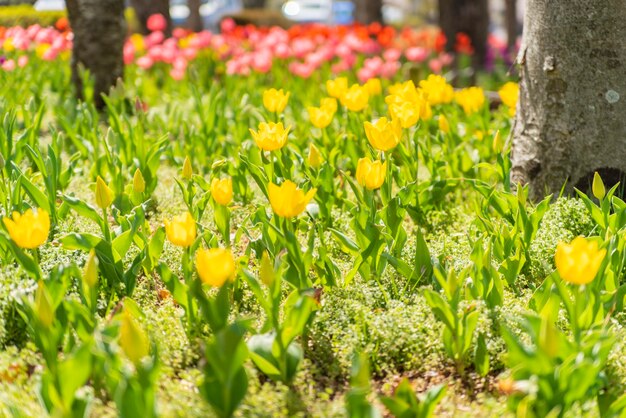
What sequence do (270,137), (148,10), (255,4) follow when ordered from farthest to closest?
(255,4) < (148,10) < (270,137)

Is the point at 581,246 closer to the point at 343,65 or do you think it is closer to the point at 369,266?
the point at 369,266

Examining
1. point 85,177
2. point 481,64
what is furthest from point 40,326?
point 481,64

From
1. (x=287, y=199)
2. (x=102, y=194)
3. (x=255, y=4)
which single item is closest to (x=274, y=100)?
(x=102, y=194)

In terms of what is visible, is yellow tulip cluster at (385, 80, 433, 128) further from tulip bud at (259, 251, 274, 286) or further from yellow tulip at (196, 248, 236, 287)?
yellow tulip at (196, 248, 236, 287)

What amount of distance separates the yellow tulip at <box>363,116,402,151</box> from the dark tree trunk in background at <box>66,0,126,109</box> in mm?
3810

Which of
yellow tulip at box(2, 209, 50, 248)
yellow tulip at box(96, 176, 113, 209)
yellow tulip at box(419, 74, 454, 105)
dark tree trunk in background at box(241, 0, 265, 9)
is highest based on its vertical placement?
yellow tulip at box(2, 209, 50, 248)

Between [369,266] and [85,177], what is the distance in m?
2.03

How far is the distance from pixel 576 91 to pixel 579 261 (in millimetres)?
1698

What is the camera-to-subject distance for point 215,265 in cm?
190

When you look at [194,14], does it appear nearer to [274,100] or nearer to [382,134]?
[274,100]

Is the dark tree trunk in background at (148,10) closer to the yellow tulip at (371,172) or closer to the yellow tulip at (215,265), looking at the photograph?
the yellow tulip at (371,172)

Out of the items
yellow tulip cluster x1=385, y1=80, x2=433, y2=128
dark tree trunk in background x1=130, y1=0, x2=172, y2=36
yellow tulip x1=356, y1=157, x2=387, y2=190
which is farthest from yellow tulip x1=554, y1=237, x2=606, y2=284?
dark tree trunk in background x1=130, y1=0, x2=172, y2=36

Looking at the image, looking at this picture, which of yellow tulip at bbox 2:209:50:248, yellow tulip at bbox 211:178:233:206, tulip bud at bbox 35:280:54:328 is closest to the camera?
tulip bud at bbox 35:280:54:328

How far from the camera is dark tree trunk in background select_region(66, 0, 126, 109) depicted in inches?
240
